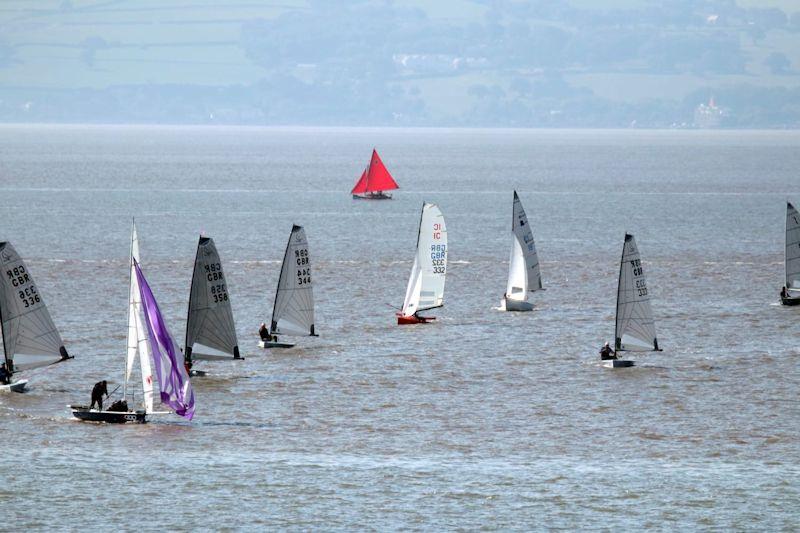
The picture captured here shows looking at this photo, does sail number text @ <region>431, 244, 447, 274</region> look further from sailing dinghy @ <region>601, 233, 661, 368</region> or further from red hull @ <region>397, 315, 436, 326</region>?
sailing dinghy @ <region>601, 233, 661, 368</region>

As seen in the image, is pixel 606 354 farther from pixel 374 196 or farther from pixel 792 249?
pixel 374 196

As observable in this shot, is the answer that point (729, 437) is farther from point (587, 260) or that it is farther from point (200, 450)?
point (587, 260)

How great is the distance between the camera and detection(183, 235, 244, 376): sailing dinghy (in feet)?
211

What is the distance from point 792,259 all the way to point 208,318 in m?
38.5

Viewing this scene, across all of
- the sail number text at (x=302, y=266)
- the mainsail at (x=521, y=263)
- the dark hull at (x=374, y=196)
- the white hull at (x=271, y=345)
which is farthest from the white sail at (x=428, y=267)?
the dark hull at (x=374, y=196)

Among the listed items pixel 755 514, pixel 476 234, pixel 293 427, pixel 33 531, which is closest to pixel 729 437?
pixel 755 514

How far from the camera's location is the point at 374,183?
188 metres

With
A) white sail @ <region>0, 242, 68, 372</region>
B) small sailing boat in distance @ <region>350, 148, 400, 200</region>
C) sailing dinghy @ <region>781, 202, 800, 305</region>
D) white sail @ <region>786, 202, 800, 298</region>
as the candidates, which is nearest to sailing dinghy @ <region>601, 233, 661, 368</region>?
sailing dinghy @ <region>781, 202, 800, 305</region>

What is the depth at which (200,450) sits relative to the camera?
51.8 m

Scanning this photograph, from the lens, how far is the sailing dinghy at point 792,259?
8625cm

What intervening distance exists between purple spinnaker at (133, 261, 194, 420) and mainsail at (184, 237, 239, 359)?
8791 mm

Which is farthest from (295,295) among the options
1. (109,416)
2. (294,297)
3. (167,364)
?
(109,416)

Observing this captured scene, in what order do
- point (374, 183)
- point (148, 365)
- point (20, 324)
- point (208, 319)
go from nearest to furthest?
point (148, 365), point (20, 324), point (208, 319), point (374, 183)

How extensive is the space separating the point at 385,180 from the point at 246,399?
5163 inches
